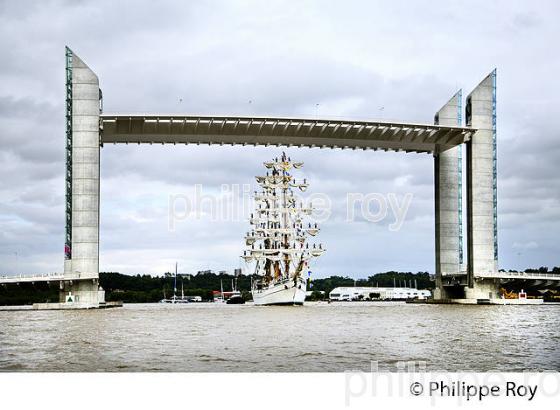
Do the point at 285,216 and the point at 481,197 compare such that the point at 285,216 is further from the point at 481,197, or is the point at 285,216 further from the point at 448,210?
the point at 481,197

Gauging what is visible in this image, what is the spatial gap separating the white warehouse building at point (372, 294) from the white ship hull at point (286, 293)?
77.9 meters

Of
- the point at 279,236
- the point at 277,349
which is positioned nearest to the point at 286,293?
the point at 279,236

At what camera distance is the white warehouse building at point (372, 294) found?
173 meters

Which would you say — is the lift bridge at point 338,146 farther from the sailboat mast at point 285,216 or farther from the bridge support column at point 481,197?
the sailboat mast at point 285,216

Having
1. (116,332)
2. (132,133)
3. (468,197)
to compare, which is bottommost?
(116,332)

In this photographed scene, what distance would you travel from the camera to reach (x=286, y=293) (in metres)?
92.2

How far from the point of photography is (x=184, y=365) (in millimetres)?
21484

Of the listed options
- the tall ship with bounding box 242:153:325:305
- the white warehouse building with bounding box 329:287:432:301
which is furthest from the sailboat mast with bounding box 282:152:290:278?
the white warehouse building with bounding box 329:287:432:301

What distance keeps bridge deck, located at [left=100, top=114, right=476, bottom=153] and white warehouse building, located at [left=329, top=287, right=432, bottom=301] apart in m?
97.3

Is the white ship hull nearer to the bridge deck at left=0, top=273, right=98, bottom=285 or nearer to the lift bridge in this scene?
the lift bridge

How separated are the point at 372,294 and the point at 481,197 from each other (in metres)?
103
